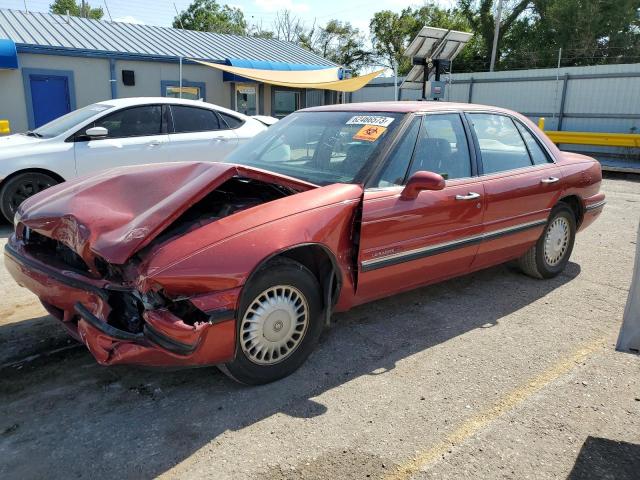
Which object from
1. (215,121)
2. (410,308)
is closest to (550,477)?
(410,308)

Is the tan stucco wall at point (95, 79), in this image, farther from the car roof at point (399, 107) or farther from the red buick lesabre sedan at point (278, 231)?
the car roof at point (399, 107)

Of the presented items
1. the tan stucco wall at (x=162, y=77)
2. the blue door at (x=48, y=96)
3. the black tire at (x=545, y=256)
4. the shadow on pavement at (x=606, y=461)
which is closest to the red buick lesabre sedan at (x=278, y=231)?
the black tire at (x=545, y=256)

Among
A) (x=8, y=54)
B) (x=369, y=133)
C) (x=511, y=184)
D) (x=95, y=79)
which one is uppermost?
(x=8, y=54)

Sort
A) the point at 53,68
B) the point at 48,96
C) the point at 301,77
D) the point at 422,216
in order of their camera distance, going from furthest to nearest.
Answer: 1. the point at 301,77
2. the point at 48,96
3. the point at 53,68
4. the point at 422,216

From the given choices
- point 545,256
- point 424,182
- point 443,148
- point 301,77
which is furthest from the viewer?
point 301,77

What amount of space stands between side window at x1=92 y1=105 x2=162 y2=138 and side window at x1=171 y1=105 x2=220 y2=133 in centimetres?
24

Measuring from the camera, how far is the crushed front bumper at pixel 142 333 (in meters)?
2.51

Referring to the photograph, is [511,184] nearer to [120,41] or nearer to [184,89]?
[184,89]

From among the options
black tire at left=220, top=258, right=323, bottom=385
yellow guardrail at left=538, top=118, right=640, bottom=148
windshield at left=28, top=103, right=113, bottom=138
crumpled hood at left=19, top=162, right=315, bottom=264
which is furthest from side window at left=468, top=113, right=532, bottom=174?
yellow guardrail at left=538, top=118, right=640, bottom=148

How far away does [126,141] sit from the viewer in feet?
23.4

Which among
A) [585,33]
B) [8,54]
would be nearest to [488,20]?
[585,33]

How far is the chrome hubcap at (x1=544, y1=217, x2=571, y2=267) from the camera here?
491cm

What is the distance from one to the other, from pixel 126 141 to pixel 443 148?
15.5 feet

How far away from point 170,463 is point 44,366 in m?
1.32
